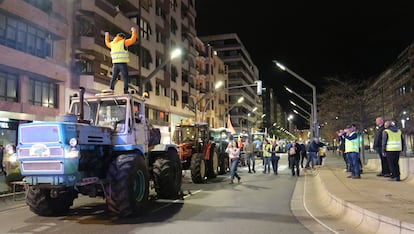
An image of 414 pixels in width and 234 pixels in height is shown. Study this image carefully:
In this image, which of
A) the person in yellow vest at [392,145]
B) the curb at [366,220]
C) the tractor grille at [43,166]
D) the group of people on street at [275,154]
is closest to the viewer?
the curb at [366,220]

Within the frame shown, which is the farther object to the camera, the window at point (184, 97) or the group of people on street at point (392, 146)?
the window at point (184, 97)

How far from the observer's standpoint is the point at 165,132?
19.1 m

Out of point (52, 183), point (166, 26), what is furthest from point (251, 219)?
point (166, 26)

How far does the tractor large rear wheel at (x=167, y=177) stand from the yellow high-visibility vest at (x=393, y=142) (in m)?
6.70

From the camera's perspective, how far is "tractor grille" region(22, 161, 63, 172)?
29.0ft

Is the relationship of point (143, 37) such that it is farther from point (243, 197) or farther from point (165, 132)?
point (243, 197)

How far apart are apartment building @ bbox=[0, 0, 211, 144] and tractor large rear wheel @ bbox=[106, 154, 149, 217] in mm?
7389

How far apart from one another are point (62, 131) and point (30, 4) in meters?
21.0

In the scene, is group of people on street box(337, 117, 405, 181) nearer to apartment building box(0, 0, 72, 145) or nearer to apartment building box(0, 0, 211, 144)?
apartment building box(0, 0, 211, 144)

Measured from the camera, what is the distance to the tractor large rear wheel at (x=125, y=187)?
31.1 ft

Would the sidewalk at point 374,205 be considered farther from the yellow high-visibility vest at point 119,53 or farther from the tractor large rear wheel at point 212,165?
the tractor large rear wheel at point 212,165

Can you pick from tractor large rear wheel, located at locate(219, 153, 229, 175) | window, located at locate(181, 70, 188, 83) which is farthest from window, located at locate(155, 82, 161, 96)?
tractor large rear wheel, located at locate(219, 153, 229, 175)

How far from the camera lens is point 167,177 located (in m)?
12.5

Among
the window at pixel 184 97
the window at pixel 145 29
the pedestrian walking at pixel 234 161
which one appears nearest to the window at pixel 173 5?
the window at pixel 145 29
